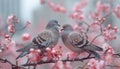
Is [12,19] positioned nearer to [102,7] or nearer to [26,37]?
[26,37]

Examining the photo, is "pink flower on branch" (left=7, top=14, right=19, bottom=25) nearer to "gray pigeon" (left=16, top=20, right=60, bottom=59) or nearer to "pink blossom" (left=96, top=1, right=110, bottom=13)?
"gray pigeon" (left=16, top=20, right=60, bottom=59)

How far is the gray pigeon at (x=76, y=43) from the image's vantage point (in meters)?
1.03

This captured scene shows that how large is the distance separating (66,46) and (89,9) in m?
0.15

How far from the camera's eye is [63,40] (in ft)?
3.40

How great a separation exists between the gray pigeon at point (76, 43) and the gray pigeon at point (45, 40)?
3cm

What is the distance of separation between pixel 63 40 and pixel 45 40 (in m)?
0.06

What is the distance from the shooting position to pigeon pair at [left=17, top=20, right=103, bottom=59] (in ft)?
3.34

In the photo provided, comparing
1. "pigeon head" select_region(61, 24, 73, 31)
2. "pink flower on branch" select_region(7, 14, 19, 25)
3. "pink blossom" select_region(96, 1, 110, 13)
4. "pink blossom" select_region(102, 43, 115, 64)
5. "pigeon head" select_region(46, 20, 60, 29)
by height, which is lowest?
"pink blossom" select_region(102, 43, 115, 64)

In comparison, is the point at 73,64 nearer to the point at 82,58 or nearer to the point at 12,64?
the point at 82,58

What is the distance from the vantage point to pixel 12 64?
40.6 inches

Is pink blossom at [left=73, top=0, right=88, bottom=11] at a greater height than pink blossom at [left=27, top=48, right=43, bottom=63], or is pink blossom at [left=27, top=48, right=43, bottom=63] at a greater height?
pink blossom at [left=73, top=0, right=88, bottom=11]

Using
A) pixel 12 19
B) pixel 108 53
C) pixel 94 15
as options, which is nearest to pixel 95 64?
pixel 108 53

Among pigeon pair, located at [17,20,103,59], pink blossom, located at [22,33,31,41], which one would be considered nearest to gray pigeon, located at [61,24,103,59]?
pigeon pair, located at [17,20,103,59]

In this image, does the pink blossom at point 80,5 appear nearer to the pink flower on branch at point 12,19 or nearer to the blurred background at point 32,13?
the blurred background at point 32,13
